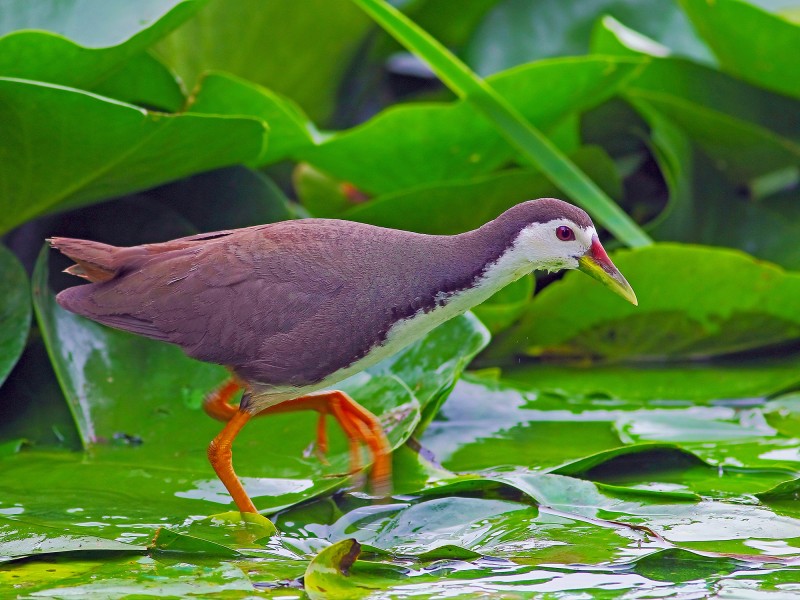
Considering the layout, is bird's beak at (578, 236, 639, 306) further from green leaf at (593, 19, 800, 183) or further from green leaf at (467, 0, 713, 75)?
green leaf at (467, 0, 713, 75)

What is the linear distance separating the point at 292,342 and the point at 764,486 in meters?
1.25

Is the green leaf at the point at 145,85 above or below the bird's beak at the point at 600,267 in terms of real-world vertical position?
above

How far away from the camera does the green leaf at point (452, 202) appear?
370cm

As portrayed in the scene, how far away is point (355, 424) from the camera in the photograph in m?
2.94

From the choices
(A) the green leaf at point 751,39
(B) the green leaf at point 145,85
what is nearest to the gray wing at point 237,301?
(B) the green leaf at point 145,85

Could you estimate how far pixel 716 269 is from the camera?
146 inches

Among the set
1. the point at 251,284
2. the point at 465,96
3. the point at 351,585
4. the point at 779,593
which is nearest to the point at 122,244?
the point at 251,284

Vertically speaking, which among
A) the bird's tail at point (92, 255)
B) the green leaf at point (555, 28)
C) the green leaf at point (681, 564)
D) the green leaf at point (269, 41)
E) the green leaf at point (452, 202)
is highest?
the green leaf at point (555, 28)

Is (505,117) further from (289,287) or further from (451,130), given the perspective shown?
(289,287)

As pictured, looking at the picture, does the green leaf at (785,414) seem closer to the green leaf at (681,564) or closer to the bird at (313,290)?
the bird at (313,290)

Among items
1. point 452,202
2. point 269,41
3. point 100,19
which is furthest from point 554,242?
point 269,41

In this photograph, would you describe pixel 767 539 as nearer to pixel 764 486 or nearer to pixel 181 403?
pixel 764 486

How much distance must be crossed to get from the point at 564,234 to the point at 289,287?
0.70m

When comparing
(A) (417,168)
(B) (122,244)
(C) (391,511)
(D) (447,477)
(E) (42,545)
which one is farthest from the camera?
(A) (417,168)
